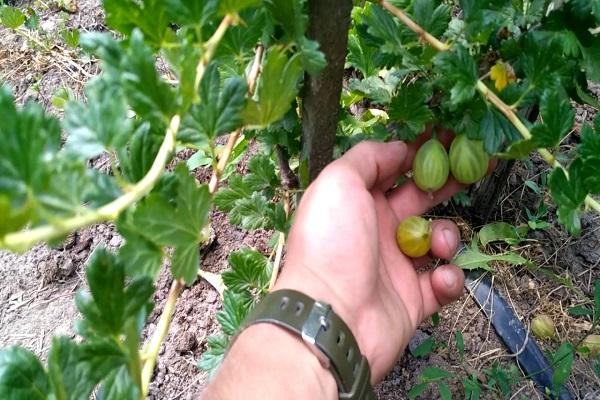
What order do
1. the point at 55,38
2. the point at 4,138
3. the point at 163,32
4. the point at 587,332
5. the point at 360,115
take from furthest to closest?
the point at 55,38 → the point at 360,115 → the point at 587,332 → the point at 163,32 → the point at 4,138

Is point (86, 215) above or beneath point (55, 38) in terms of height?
above

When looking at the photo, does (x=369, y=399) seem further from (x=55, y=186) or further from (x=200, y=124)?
(x=55, y=186)

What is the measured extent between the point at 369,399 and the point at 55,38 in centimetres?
178

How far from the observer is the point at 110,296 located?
19.3 inches

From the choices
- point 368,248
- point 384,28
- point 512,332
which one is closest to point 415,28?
point 384,28

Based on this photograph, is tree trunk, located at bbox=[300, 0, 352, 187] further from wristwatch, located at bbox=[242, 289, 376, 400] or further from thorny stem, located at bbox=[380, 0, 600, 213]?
wristwatch, located at bbox=[242, 289, 376, 400]

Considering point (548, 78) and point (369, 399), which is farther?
point (369, 399)

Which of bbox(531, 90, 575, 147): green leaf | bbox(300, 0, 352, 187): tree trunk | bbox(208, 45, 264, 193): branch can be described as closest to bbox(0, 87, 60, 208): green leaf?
bbox(208, 45, 264, 193): branch

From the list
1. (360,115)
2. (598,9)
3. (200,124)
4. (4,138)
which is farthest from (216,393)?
(360,115)

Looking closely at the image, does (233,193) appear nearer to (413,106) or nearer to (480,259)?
(413,106)

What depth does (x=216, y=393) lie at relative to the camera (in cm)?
71

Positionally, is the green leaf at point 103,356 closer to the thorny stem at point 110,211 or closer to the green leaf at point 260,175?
the thorny stem at point 110,211

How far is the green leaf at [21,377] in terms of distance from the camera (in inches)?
18.5

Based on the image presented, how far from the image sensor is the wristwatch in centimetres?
76
